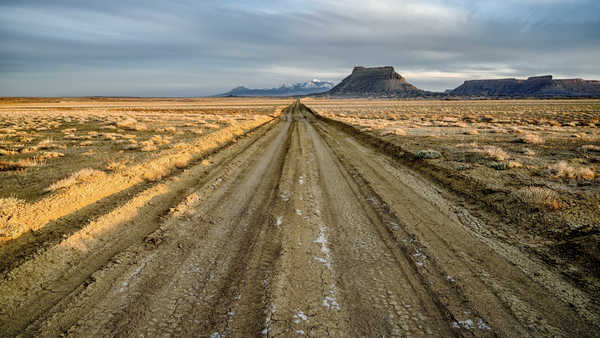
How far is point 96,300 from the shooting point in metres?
3.29

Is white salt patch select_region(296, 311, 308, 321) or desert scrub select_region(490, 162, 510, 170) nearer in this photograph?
white salt patch select_region(296, 311, 308, 321)

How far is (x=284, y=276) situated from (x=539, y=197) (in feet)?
21.0

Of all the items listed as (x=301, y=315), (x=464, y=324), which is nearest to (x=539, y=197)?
(x=464, y=324)

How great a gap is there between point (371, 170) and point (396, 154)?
3849mm

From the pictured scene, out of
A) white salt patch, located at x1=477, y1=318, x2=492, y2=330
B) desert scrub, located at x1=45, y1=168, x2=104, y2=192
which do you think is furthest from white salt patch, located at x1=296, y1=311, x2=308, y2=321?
desert scrub, located at x1=45, y1=168, x2=104, y2=192

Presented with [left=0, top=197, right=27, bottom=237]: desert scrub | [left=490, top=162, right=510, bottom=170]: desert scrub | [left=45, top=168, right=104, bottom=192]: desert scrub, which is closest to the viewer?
[left=0, top=197, right=27, bottom=237]: desert scrub

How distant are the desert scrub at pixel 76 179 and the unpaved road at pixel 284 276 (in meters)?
1.62

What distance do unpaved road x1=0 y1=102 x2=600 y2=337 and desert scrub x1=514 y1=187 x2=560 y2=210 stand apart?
1.51m

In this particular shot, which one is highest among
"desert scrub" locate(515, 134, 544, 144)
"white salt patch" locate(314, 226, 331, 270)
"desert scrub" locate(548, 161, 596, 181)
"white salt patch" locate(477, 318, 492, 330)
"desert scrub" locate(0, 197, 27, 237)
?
"desert scrub" locate(515, 134, 544, 144)

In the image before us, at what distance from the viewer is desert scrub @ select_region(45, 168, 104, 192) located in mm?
6868

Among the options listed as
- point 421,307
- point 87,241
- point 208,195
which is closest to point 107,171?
point 208,195

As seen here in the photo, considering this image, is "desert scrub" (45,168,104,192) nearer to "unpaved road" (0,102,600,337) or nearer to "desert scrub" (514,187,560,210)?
"unpaved road" (0,102,600,337)

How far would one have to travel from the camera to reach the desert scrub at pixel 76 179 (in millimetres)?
6868

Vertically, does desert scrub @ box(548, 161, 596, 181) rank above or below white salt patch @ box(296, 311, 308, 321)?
above
